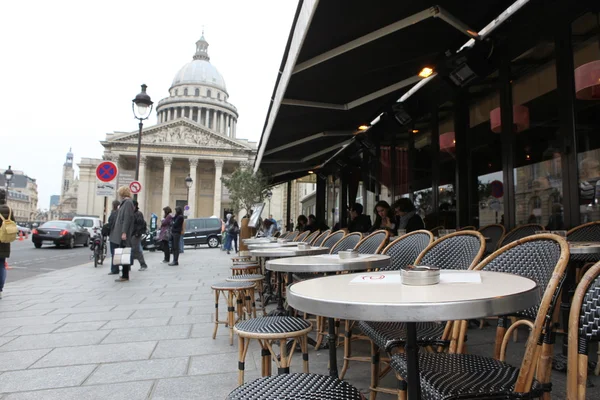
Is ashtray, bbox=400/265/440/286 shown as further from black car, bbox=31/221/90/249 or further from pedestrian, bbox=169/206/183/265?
black car, bbox=31/221/90/249

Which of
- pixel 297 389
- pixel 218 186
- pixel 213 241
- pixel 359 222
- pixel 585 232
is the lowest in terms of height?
pixel 213 241

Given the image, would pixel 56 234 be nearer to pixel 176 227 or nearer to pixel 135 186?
pixel 135 186

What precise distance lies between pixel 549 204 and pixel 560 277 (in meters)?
3.79

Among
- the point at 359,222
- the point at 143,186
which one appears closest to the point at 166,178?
the point at 143,186

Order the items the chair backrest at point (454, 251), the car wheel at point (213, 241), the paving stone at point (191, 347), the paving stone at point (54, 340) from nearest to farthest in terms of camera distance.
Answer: the chair backrest at point (454, 251), the paving stone at point (191, 347), the paving stone at point (54, 340), the car wheel at point (213, 241)

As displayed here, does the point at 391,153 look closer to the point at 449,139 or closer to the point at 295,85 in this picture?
the point at 449,139

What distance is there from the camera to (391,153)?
335 inches

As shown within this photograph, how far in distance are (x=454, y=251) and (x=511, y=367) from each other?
786 mm

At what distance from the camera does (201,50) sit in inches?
3113

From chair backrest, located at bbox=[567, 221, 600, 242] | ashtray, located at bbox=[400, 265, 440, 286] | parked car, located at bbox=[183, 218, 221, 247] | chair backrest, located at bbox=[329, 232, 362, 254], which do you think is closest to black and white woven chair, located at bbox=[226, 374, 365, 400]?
ashtray, located at bbox=[400, 265, 440, 286]

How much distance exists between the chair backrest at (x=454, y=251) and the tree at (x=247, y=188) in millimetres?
12923

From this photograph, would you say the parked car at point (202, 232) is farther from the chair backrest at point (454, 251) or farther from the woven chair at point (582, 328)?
the woven chair at point (582, 328)

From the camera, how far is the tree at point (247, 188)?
50.8 ft

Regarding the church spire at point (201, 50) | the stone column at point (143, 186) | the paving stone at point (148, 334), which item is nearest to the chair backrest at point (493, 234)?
the paving stone at point (148, 334)
